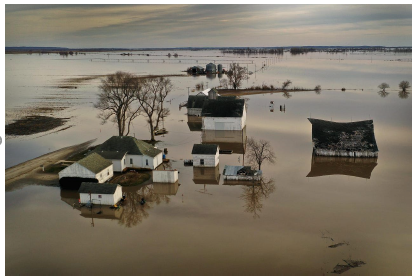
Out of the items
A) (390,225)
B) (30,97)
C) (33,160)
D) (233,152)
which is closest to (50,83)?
(30,97)

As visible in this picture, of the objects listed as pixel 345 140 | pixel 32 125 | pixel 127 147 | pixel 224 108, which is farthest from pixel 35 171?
pixel 345 140

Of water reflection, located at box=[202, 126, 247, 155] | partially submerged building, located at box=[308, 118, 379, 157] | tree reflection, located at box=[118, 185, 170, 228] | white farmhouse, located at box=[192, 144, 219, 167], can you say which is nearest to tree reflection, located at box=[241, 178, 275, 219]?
white farmhouse, located at box=[192, 144, 219, 167]

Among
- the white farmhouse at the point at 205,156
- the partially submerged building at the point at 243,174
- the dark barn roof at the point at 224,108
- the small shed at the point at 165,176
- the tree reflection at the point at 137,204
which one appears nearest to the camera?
the tree reflection at the point at 137,204

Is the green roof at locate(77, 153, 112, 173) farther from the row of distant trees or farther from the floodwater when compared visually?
the row of distant trees

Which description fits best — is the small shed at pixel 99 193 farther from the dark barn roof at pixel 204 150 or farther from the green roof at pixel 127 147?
the dark barn roof at pixel 204 150

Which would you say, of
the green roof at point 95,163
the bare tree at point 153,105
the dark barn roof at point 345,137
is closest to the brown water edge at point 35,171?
the green roof at point 95,163
